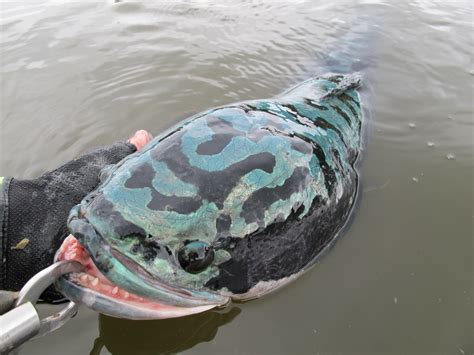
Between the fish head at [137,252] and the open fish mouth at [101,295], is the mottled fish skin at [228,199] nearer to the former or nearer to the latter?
the fish head at [137,252]

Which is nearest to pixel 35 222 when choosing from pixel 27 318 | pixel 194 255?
pixel 27 318

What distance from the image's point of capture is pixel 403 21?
240 inches

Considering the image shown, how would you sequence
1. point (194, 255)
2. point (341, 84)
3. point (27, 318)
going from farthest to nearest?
point (341, 84) → point (194, 255) → point (27, 318)

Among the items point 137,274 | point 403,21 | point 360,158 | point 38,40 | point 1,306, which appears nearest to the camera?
point 1,306

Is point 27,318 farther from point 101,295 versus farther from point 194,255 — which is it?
point 194,255

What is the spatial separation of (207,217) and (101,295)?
0.55 metres

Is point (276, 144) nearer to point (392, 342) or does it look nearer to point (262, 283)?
point (262, 283)

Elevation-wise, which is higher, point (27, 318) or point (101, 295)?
point (27, 318)

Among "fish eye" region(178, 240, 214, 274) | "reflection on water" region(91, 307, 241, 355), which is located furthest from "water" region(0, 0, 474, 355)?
"fish eye" region(178, 240, 214, 274)

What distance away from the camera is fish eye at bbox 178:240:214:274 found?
1807 mm

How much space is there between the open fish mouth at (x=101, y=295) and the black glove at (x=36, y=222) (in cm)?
21

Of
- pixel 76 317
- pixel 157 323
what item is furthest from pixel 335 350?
pixel 76 317

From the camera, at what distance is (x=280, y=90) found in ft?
15.0

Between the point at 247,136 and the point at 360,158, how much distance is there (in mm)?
1581
